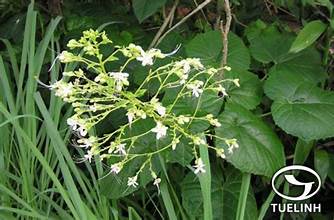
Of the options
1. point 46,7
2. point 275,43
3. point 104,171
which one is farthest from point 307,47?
point 46,7

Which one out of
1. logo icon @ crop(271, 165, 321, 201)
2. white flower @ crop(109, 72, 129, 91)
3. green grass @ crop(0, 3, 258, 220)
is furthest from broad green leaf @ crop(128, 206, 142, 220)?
white flower @ crop(109, 72, 129, 91)

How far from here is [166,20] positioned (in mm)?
1321

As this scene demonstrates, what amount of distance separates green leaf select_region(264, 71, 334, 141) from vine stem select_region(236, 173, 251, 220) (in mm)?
113

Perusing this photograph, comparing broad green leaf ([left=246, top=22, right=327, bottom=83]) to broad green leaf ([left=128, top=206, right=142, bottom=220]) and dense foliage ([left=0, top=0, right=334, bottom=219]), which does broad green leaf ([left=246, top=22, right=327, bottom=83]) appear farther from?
broad green leaf ([left=128, top=206, right=142, bottom=220])

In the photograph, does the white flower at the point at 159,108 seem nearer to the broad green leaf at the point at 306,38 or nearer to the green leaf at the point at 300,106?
the green leaf at the point at 300,106

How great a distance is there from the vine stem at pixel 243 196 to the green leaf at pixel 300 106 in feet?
0.37

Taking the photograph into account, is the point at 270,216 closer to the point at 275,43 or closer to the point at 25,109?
the point at 275,43

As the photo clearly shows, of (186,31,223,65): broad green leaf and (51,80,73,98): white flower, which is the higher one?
(51,80,73,98): white flower

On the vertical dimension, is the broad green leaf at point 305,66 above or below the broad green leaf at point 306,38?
below

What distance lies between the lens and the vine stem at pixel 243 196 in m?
1.02

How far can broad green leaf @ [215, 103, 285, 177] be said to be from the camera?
0.99 meters

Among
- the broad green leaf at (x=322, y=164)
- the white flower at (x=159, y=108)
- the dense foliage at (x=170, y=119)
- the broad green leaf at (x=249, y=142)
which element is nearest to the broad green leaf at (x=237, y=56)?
the dense foliage at (x=170, y=119)

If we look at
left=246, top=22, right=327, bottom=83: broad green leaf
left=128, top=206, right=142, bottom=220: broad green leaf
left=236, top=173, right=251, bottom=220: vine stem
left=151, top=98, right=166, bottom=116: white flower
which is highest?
left=151, top=98, right=166, bottom=116: white flower

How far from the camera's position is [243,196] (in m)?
1.03
